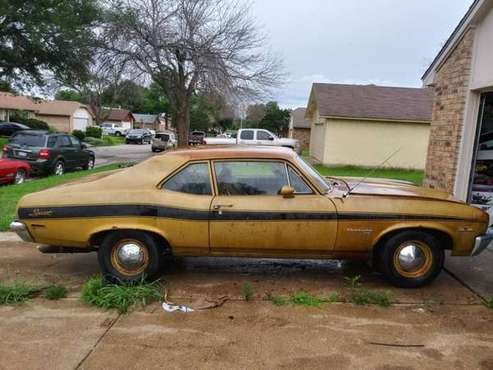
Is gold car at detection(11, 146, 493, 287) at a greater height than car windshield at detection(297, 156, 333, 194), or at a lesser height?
lesser

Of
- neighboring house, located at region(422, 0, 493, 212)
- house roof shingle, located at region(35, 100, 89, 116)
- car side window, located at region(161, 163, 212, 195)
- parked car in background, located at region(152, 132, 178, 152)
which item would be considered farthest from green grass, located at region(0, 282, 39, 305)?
house roof shingle, located at region(35, 100, 89, 116)

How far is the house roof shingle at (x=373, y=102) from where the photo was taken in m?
22.3

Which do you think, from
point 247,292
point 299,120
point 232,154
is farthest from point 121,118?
point 247,292

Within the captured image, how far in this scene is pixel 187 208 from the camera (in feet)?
15.6

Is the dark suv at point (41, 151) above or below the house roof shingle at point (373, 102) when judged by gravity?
below

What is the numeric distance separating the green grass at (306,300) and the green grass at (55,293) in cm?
234

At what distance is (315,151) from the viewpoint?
27016 millimetres

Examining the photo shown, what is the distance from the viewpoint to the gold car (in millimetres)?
4750

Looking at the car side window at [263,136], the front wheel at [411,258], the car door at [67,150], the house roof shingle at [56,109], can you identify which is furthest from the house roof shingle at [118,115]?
the front wheel at [411,258]

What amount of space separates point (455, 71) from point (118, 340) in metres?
7.73

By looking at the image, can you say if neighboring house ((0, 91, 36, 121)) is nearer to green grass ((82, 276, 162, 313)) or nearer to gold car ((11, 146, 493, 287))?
gold car ((11, 146, 493, 287))

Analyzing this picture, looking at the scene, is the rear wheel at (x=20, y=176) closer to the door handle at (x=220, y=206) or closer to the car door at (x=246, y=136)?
the door handle at (x=220, y=206)

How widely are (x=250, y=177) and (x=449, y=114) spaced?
18.2 ft

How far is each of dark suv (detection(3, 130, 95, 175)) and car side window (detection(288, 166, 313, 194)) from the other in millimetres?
12724
